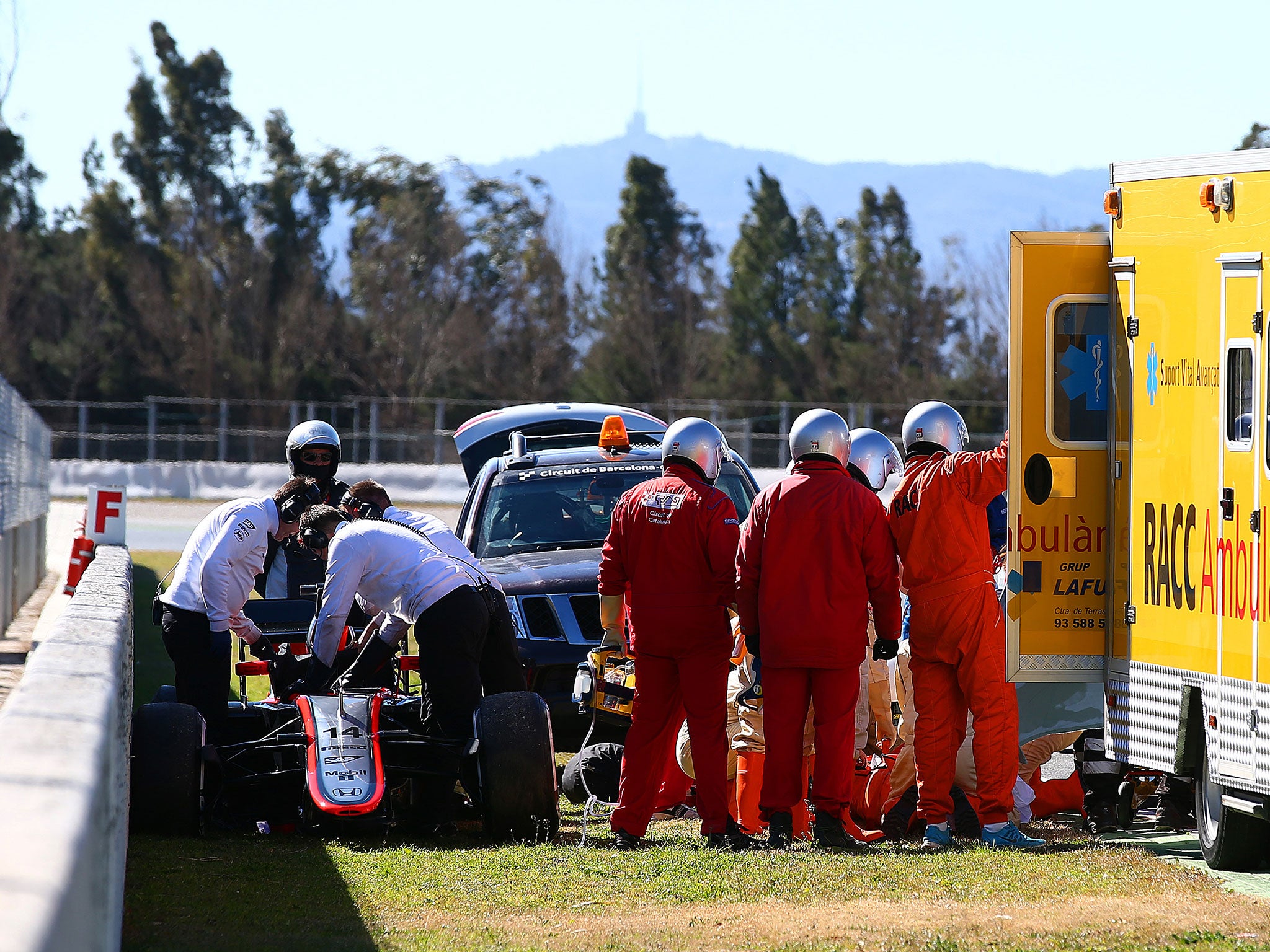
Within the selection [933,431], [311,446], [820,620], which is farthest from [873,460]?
[311,446]

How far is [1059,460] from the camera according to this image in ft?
25.6

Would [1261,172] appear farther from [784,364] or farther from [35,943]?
[784,364]

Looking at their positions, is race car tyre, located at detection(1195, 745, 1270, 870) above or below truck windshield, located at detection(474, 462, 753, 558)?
below

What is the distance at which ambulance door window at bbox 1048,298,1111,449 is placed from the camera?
781 cm

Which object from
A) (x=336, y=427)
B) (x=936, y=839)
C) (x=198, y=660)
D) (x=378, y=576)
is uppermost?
(x=336, y=427)

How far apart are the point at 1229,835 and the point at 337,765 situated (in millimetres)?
3920

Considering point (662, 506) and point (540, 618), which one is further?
point (540, 618)

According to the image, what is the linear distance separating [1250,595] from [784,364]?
50.7 meters

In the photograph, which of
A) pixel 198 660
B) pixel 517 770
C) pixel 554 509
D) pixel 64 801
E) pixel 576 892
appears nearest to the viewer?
pixel 64 801

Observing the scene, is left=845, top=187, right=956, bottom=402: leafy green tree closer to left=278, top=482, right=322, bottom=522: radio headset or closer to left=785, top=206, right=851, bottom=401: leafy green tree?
left=785, top=206, right=851, bottom=401: leafy green tree

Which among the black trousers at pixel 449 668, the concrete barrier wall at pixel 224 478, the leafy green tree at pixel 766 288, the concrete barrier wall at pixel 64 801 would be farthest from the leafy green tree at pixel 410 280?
the concrete barrier wall at pixel 64 801

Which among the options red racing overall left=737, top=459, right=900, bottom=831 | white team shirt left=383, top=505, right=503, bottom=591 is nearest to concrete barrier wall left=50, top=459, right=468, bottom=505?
white team shirt left=383, top=505, right=503, bottom=591

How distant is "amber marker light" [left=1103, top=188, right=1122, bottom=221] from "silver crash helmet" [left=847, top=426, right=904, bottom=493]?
1895mm

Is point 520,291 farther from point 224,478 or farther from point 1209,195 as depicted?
point 1209,195
